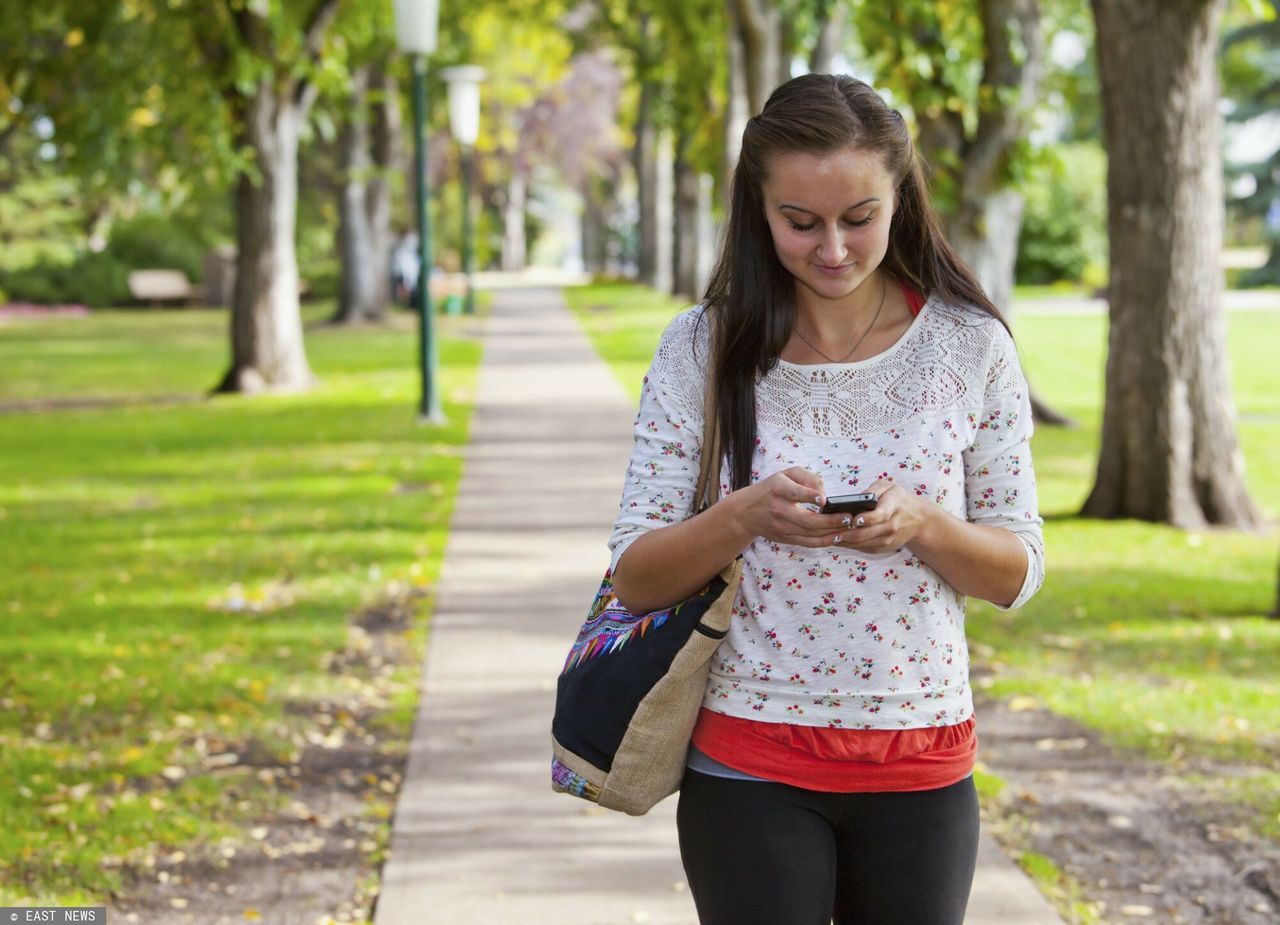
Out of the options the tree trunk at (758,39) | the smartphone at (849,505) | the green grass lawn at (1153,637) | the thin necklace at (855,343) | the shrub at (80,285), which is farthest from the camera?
the shrub at (80,285)

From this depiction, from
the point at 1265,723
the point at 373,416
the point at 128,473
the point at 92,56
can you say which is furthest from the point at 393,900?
the point at 92,56

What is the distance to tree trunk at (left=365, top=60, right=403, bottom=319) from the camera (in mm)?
29578

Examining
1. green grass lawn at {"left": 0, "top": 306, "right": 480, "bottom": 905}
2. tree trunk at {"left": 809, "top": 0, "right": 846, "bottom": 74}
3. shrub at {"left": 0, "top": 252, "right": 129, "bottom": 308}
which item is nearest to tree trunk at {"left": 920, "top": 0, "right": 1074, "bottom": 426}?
green grass lawn at {"left": 0, "top": 306, "right": 480, "bottom": 905}

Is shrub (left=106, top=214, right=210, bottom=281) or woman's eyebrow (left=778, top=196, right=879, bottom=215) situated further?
shrub (left=106, top=214, right=210, bottom=281)

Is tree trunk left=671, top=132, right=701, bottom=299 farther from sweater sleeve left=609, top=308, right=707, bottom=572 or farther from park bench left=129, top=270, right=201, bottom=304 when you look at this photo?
sweater sleeve left=609, top=308, right=707, bottom=572

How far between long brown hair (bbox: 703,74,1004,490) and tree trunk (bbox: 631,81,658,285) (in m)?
35.9

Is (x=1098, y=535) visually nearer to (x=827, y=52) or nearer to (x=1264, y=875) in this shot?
(x=1264, y=875)

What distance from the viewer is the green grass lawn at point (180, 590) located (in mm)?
5238

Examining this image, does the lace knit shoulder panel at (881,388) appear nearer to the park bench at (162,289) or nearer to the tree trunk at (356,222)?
the tree trunk at (356,222)

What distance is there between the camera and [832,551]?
2.33m

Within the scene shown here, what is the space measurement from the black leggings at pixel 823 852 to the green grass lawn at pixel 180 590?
2.64 meters

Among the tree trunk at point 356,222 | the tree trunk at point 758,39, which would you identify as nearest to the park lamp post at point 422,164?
the tree trunk at point 758,39

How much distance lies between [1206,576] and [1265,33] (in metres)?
34.5

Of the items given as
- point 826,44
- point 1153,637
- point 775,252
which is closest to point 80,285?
point 826,44
